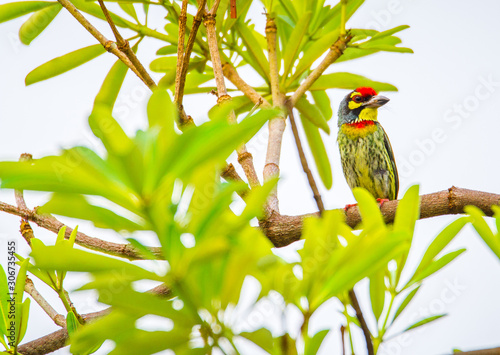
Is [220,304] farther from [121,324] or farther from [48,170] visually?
[48,170]

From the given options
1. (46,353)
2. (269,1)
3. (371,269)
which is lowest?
(371,269)

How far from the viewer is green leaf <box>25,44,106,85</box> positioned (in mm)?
2283

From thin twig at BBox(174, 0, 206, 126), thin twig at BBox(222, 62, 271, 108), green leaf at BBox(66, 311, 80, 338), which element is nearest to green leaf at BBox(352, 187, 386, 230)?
green leaf at BBox(66, 311, 80, 338)

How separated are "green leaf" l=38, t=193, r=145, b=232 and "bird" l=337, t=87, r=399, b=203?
3658 mm

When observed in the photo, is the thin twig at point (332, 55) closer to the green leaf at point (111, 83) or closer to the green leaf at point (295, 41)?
the green leaf at point (295, 41)

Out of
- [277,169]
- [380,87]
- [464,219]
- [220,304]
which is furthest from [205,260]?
[380,87]

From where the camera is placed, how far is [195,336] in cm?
57

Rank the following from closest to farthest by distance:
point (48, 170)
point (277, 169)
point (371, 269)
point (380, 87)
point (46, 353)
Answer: point (48, 170) → point (371, 269) → point (46, 353) → point (277, 169) → point (380, 87)

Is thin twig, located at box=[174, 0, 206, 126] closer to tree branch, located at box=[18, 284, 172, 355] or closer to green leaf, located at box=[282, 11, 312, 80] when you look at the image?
tree branch, located at box=[18, 284, 172, 355]

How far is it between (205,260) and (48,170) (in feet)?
0.55

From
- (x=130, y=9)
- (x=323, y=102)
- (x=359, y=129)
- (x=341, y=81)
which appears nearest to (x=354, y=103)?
(x=359, y=129)

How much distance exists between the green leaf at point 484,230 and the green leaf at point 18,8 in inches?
77.9

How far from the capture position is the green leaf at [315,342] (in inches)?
24.0

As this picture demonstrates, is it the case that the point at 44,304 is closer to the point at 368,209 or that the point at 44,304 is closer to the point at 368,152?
the point at 368,209
